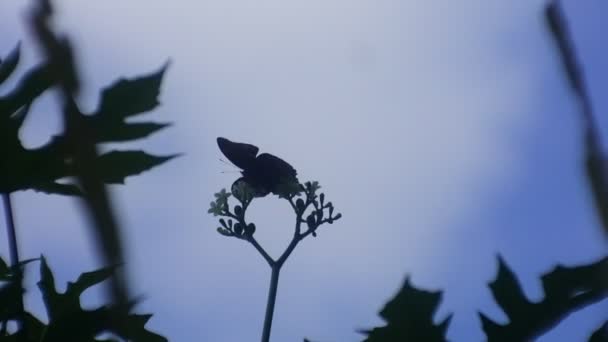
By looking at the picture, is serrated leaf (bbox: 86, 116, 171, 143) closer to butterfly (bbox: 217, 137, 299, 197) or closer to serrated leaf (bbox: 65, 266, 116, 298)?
butterfly (bbox: 217, 137, 299, 197)

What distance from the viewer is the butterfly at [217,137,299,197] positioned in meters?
2.37

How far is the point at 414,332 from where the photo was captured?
1851 millimetres

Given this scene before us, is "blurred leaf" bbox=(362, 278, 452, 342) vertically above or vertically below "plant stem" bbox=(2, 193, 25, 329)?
below

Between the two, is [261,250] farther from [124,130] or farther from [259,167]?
[124,130]

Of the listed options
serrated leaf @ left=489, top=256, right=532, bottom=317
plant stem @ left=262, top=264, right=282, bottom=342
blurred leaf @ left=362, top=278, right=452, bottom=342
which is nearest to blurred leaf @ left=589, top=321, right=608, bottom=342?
serrated leaf @ left=489, top=256, right=532, bottom=317

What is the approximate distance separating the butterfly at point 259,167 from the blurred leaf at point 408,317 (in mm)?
640

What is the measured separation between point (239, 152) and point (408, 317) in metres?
0.86

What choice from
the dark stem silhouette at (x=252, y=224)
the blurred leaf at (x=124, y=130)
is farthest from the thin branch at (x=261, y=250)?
the blurred leaf at (x=124, y=130)

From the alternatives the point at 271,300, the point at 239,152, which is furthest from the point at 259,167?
the point at 271,300

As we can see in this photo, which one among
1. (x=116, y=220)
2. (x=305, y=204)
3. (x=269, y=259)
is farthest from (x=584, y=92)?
(x=305, y=204)

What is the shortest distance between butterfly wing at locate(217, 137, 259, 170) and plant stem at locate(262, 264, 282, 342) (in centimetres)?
51

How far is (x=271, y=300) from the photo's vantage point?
2.70 metres

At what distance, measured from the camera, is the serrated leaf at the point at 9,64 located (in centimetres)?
228

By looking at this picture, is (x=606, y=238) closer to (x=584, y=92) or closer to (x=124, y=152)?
(x=584, y=92)
